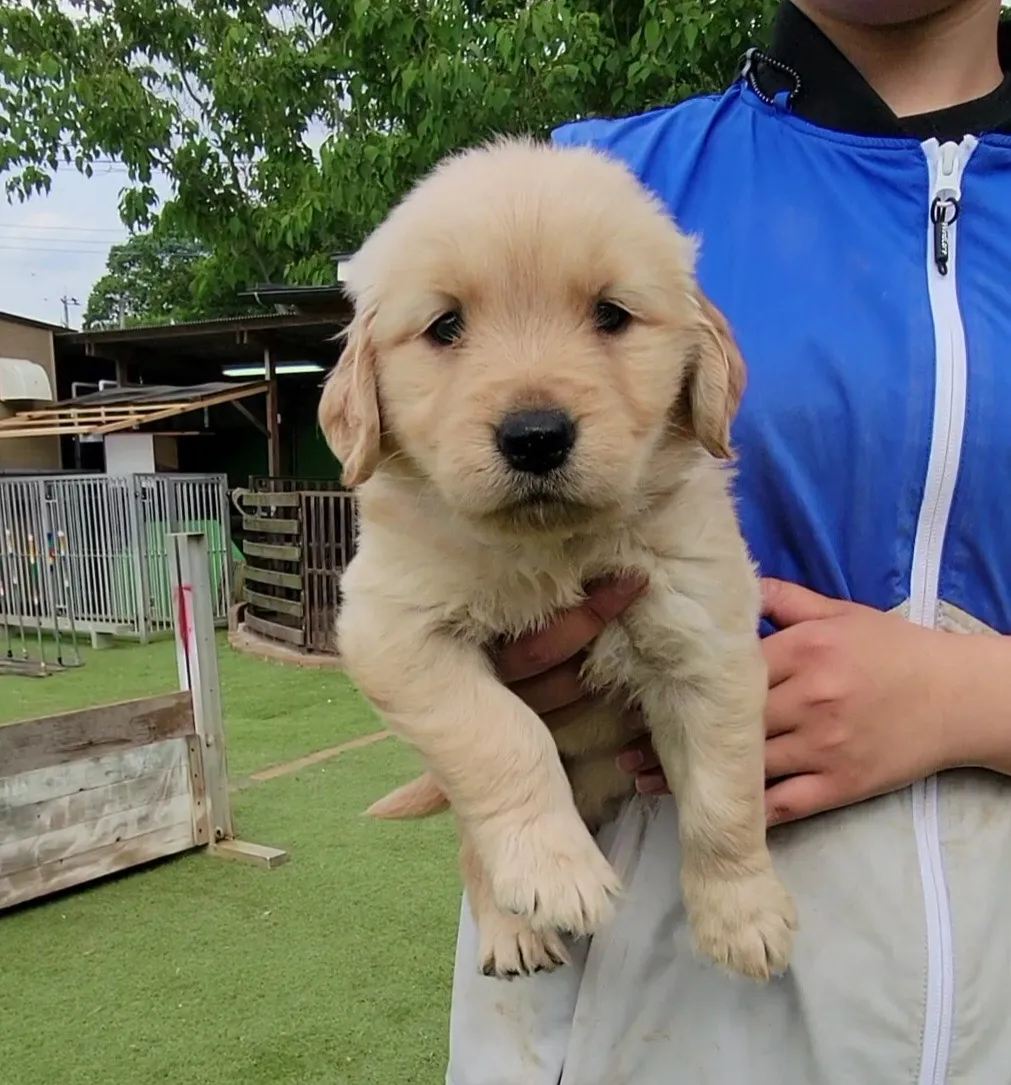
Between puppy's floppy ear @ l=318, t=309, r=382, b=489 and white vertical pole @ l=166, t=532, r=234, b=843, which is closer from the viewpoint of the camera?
puppy's floppy ear @ l=318, t=309, r=382, b=489

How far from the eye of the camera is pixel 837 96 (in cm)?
183

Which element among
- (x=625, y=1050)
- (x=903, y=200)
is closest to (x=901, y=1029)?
(x=625, y=1050)

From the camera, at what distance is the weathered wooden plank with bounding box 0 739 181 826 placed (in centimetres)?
529

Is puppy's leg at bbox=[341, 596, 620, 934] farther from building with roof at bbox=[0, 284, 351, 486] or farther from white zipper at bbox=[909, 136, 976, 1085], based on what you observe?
building with roof at bbox=[0, 284, 351, 486]

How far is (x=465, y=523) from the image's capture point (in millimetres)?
1813

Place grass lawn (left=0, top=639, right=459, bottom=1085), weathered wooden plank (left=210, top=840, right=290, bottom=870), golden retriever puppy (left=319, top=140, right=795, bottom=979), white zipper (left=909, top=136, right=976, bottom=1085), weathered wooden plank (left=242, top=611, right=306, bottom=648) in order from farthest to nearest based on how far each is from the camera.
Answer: weathered wooden plank (left=242, top=611, right=306, bottom=648) → weathered wooden plank (left=210, top=840, right=290, bottom=870) → grass lawn (left=0, top=639, right=459, bottom=1085) → golden retriever puppy (left=319, top=140, right=795, bottom=979) → white zipper (left=909, top=136, right=976, bottom=1085)

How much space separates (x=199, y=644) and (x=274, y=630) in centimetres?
654

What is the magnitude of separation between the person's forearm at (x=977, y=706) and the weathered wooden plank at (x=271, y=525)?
432 inches

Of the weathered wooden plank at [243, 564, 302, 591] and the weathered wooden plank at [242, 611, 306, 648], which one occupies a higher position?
the weathered wooden plank at [243, 564, 302, 591]

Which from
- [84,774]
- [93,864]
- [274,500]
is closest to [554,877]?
[84,774]

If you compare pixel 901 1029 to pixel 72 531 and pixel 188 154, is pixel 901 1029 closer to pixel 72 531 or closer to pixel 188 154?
pixel 188 154

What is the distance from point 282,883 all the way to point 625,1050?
4417 mm

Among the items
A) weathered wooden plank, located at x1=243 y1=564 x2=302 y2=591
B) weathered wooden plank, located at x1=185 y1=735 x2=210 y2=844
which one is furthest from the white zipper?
weathered wooden plank, located at x1=243 y1=564 x2=302 y2=591

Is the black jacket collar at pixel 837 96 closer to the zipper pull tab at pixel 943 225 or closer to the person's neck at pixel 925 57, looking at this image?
the person's neck at pixel 925 57
